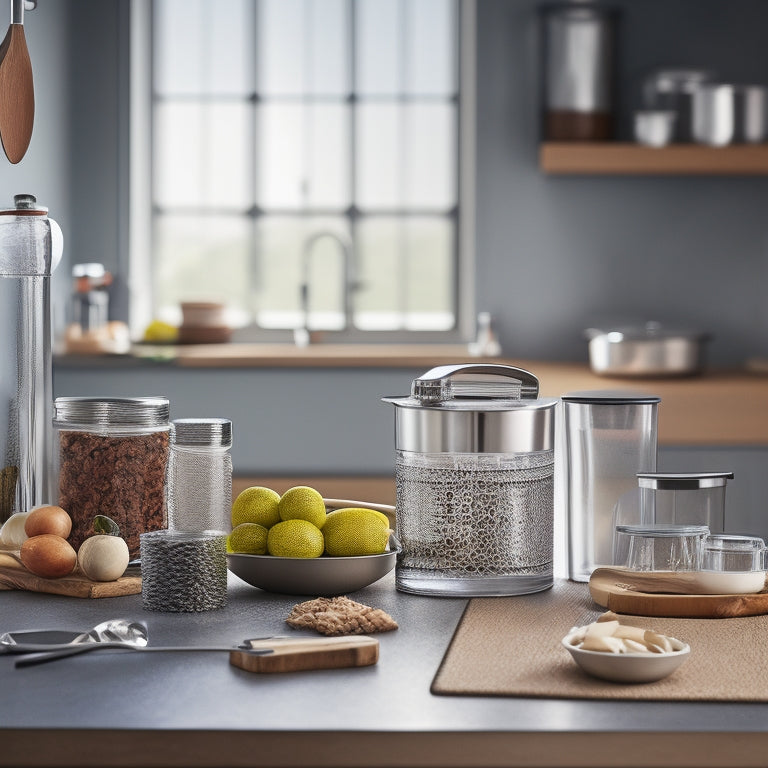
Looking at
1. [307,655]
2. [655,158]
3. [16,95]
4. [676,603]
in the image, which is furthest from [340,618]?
[655,158]

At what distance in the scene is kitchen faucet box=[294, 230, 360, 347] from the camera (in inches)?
155

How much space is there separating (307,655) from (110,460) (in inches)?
16.3

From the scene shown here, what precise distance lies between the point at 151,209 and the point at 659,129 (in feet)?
5.82

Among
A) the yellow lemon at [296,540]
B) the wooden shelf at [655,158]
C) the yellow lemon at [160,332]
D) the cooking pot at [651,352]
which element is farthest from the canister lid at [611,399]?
the yellow lemon at [160,332]

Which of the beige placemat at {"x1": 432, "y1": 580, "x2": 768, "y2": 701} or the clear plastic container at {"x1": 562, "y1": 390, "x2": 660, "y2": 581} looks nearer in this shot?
the beige placemat at {"x1": 432, "y1": 580, "x2": 768, "y2": 701}

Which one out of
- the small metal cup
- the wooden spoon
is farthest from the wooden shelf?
the wooden spoon

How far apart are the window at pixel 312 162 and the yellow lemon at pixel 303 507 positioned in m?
2.81

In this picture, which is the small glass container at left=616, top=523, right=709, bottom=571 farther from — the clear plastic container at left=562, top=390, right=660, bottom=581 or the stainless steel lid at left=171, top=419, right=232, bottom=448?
the stainless steel lid at left=171, top=419, right=232, bottom=448

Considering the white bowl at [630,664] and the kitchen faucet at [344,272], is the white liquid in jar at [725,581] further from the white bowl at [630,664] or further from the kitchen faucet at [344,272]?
the kitchen faucet at [344,272]

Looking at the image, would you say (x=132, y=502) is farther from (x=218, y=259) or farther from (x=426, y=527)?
(x=218, y=259)

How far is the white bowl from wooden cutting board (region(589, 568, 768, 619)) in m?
0.24

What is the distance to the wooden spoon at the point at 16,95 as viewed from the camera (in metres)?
2.13

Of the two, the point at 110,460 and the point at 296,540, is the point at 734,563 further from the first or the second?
the point at 110,460

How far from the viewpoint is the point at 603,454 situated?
1.27 m
